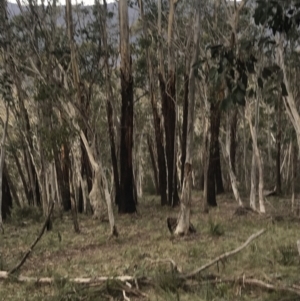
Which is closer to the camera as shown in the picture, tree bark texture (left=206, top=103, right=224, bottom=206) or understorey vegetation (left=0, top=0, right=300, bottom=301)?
understorey vegetation (left=0, top=0, right=300, bottom=301)

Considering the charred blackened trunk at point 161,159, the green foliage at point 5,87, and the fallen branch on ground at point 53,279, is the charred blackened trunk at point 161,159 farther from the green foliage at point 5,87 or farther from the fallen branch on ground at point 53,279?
the fallen branch on ground at point 53,279

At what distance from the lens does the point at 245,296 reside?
621 centimetres

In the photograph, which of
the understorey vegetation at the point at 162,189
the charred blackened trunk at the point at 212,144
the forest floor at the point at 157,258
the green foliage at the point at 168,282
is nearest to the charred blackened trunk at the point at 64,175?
the understorey vegetation at the point at 162,189

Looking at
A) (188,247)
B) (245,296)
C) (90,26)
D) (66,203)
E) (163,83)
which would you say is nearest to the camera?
(245,296)

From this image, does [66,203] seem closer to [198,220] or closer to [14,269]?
[198,220]

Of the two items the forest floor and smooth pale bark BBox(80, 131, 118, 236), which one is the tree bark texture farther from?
smooth pale bark BBox(80, 131, 118, 236)

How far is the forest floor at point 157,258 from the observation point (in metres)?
6.48

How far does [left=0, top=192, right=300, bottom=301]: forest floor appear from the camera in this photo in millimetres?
6480

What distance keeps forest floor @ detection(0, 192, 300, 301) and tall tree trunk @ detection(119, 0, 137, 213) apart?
2.62ft

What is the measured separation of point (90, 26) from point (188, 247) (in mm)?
11405

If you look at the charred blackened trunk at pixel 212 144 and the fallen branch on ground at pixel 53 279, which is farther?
the charred blackened trunk at pixel 212 144

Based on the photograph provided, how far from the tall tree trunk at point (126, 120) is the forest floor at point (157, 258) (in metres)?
0.80

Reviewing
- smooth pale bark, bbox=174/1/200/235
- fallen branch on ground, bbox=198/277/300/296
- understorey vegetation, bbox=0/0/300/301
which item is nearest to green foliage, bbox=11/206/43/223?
understorey vegetation, bbox=0/0/300/301

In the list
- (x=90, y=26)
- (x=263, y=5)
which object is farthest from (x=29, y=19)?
(x=263, y=5)
